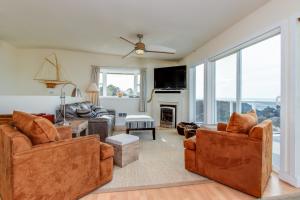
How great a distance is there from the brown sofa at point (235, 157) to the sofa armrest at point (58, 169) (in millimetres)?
1372

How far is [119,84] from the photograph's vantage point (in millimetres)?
6457

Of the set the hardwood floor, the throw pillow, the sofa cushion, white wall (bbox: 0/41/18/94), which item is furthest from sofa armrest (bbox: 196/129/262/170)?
white wall (bbox: 0/41/18/94)

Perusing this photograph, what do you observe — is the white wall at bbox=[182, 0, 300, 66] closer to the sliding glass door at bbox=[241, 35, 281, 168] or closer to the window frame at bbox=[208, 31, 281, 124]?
the window frame at bbox=[208, 31, 281, 124]

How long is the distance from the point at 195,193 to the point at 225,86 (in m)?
2.79

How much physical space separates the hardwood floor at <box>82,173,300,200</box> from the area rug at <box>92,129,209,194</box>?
0.09 meters

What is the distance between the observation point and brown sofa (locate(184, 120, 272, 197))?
73.4 inches

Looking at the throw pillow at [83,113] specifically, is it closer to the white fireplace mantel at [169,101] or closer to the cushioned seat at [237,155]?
the white fireplace mantel at [169,101]

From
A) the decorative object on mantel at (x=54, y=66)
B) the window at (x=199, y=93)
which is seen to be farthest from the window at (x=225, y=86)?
the decorative object on mantel at (x=54, y=66)

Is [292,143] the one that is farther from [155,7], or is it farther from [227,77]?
[155,7]

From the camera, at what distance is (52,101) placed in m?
4.39

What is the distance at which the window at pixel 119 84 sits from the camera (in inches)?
248

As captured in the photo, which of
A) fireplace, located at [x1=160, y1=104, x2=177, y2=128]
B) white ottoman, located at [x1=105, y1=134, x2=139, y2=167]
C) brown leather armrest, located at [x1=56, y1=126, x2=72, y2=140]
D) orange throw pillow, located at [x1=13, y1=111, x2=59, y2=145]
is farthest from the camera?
fireplace, located at [x1=160, y1=104, x2=177, y2=128]

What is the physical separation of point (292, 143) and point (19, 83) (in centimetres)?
672

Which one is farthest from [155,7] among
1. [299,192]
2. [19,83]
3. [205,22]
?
[19,83]
